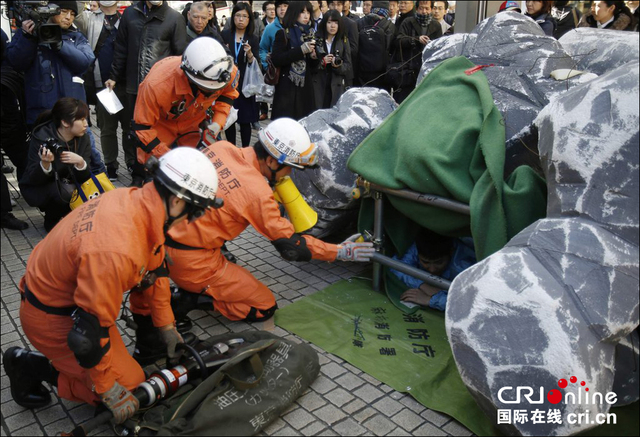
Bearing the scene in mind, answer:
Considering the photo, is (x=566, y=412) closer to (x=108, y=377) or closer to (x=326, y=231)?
(x=108, y=377)

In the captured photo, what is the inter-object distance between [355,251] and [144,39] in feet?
12.2

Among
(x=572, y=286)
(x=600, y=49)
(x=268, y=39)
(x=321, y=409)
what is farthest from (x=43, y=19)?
(x=572, y=286)

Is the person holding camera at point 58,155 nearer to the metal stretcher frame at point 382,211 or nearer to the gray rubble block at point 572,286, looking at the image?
the metal stretcher frame at point 382,211

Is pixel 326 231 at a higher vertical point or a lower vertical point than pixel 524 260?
lower

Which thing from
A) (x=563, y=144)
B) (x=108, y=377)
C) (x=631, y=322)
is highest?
(x=563, y=144)

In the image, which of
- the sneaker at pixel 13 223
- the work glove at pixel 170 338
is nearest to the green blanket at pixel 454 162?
the work glove at pixel 170 338

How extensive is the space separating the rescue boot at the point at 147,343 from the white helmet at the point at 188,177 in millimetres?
1130

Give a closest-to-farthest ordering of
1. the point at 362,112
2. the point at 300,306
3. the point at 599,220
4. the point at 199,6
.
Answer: the point at 599,220, the point at 300,306, the point at 362,112, the point at 199,6

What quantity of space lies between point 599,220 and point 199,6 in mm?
5449

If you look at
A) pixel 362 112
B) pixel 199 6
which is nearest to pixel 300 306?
pixel 362 112

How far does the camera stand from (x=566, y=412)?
284 cm

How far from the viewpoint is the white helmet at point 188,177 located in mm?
3113

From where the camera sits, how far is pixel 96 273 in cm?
292

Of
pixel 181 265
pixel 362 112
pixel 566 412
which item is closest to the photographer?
pixel 566 412
